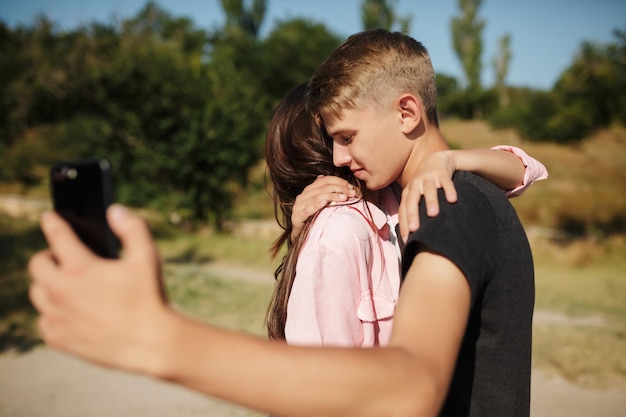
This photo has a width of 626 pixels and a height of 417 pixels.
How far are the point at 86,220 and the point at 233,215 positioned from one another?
12151 millimetres

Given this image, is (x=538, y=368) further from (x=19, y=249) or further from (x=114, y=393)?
(x=19, y=249)

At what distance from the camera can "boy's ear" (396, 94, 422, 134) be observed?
4.86ft

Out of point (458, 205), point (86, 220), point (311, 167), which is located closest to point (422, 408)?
point (458, 205)

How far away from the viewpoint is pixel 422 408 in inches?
30.3

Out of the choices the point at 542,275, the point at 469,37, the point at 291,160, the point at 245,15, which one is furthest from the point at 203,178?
the point at 469,37

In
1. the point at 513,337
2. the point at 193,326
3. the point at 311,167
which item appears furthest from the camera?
the point at 311,167

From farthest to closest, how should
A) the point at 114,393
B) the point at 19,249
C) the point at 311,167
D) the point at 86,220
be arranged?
1. the point at 19,249
2. the point at 114,393
3. the point at 311,167
4. the point at 86,220

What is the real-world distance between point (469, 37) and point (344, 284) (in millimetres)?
46323

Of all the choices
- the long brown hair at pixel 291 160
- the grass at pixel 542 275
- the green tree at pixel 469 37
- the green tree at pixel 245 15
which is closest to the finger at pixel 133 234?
the long brown hair at pixel 291 160

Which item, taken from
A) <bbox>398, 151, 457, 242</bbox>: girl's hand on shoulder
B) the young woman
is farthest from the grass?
<bbox>398, 151, 457, 242</bbox>: girl's hand on shoulder

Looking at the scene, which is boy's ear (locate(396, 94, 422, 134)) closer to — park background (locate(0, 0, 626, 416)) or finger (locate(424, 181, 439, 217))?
finger (locate(424, 181, 439, 217))

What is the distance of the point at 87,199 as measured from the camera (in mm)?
859

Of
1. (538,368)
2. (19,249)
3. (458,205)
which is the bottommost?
(538,368)

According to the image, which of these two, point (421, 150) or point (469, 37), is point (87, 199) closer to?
point (421, 150)
